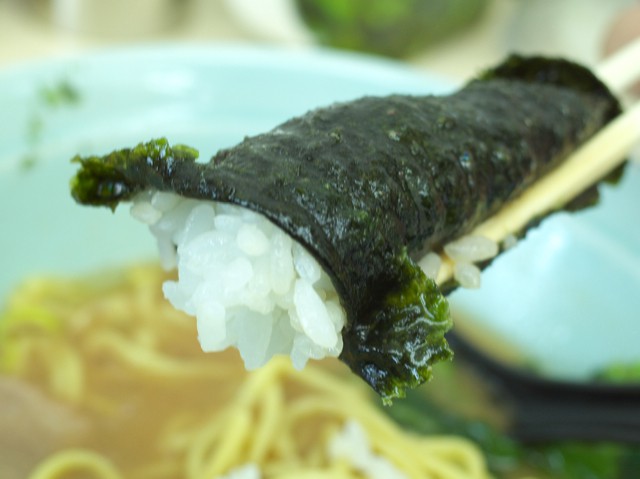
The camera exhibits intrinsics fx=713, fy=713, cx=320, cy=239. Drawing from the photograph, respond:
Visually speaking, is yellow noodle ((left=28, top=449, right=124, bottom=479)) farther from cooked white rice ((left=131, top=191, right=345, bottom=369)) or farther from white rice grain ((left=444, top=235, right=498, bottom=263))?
white rice grain ((left=444, top=235, right=498, bottom=263))

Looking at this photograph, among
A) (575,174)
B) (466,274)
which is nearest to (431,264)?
(466,274)

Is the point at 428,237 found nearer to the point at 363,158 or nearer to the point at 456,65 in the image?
the point at 363,158

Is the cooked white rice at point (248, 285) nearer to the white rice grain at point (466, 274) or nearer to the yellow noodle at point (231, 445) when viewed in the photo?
the white rice grain at point (466, 274)

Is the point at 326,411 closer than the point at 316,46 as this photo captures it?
Yes

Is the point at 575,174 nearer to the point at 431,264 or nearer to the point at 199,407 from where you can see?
the point at 431,264

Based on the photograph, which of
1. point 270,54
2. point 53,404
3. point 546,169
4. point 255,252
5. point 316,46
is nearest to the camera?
point 255,252

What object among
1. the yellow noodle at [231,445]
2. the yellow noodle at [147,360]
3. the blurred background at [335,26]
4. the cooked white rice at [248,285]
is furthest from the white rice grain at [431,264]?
the blurred background at [335,26]

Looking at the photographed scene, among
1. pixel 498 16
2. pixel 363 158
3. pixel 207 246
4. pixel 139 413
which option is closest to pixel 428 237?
pixel 363 158
